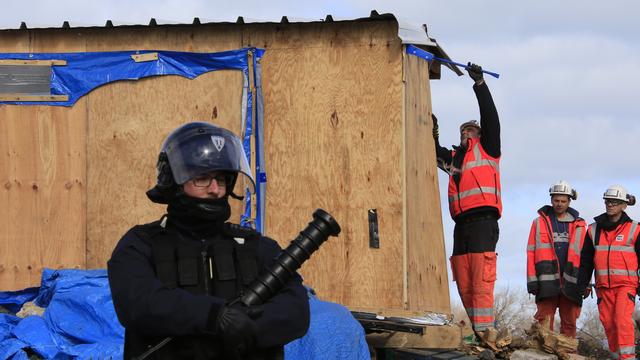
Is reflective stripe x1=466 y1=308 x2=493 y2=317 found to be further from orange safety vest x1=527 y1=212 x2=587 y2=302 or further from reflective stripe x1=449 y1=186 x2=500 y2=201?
orange safety vest x1=527 y1=212 x2=587 y2=302

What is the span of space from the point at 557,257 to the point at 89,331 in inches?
254

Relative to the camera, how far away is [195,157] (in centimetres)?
338

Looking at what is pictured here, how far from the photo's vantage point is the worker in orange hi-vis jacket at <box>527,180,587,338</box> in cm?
1129

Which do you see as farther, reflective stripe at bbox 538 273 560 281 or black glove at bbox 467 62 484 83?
reflective stripe at bbox 538 273 560 281

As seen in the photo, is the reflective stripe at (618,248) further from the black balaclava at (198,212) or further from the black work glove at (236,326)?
the black work glove at (236,326)

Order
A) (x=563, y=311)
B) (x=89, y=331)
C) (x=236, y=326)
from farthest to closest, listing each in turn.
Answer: (x=563, y=311) < (x=89, y=331) < (x=236, y=326)

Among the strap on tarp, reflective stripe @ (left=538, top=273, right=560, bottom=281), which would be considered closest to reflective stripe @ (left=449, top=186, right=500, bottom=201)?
reflective stripe @ (left=538, top=273, right=560, bottom=281)

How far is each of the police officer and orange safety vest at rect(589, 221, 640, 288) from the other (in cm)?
837

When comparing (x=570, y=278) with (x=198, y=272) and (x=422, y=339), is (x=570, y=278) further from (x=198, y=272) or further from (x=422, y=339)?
(x=198, y=272)

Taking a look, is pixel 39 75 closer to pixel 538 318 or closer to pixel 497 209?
pixel 497 209

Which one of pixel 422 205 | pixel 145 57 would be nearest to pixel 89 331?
pixel 145 57

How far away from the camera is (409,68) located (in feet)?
30.0

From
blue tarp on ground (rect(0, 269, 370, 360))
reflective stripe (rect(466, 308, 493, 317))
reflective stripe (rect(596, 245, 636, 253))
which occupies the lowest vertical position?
reflective stripe (rect(466, 308, 493, 317))

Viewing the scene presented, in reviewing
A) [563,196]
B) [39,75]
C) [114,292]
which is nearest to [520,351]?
[563,196]
